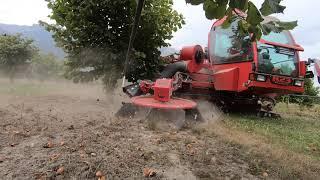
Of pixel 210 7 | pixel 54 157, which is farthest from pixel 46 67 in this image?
pixel 210 7

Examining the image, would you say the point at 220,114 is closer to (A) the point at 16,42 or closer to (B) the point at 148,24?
(B) the point at 148,24

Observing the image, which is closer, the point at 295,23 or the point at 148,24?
the point at 295,23

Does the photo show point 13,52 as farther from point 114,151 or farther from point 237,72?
point 114,151

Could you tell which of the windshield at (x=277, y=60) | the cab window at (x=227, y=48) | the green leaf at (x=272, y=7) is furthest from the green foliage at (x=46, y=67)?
the green leaf at (x=272, y=7)

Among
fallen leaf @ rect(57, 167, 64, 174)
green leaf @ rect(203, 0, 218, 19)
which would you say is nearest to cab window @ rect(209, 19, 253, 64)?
fallen leaf @ rect(57, 167, 64, 174)

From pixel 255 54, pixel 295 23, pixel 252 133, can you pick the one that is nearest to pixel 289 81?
pixel 255 54

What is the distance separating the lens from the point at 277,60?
470 inches

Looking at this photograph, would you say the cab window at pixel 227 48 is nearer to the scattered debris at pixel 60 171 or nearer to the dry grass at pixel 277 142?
the dry grass at pixel 277 142

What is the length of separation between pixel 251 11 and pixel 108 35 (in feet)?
31.6

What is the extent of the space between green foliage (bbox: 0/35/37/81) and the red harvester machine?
771 inches

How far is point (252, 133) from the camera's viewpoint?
9.17 m

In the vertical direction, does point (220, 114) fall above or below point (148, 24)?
below

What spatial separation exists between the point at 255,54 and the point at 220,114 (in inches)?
68.2

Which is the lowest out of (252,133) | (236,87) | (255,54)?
(252,133)
